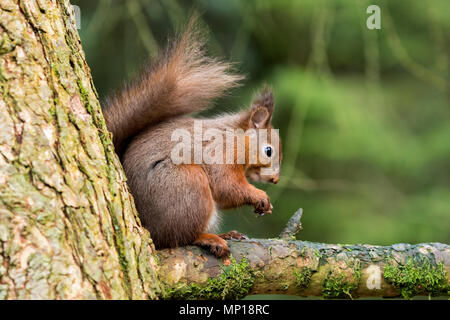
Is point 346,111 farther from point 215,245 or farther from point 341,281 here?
point 215,245

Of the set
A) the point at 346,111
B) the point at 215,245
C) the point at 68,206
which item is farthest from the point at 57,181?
the point at 346,111

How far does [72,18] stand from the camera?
59.3 inches

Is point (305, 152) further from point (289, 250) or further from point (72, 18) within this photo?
point (72, 18)

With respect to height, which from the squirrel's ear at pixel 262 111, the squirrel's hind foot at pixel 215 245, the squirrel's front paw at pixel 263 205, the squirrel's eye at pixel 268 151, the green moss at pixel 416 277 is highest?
the squirrel's ear at pixel 262 111

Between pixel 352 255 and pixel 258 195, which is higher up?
pixel 258 195

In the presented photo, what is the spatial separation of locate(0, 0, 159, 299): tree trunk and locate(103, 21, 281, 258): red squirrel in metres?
0.29

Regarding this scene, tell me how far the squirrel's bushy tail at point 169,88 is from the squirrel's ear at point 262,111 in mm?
277

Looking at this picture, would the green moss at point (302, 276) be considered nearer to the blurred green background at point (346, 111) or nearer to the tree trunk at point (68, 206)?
the tree trunk at point (68, 206)

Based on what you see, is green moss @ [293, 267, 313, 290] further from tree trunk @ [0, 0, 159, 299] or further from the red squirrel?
tree trunk @ [0, 0, 159, 299]

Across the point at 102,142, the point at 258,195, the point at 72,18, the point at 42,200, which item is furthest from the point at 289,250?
the point at 72,18

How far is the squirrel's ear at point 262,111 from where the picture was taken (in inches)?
84.5

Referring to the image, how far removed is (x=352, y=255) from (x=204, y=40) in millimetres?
799

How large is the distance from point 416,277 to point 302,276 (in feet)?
1.14

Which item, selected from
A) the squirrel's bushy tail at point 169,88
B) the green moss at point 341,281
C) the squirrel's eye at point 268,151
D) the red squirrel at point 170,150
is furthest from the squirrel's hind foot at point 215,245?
the squirrel's eye at point 268,151
